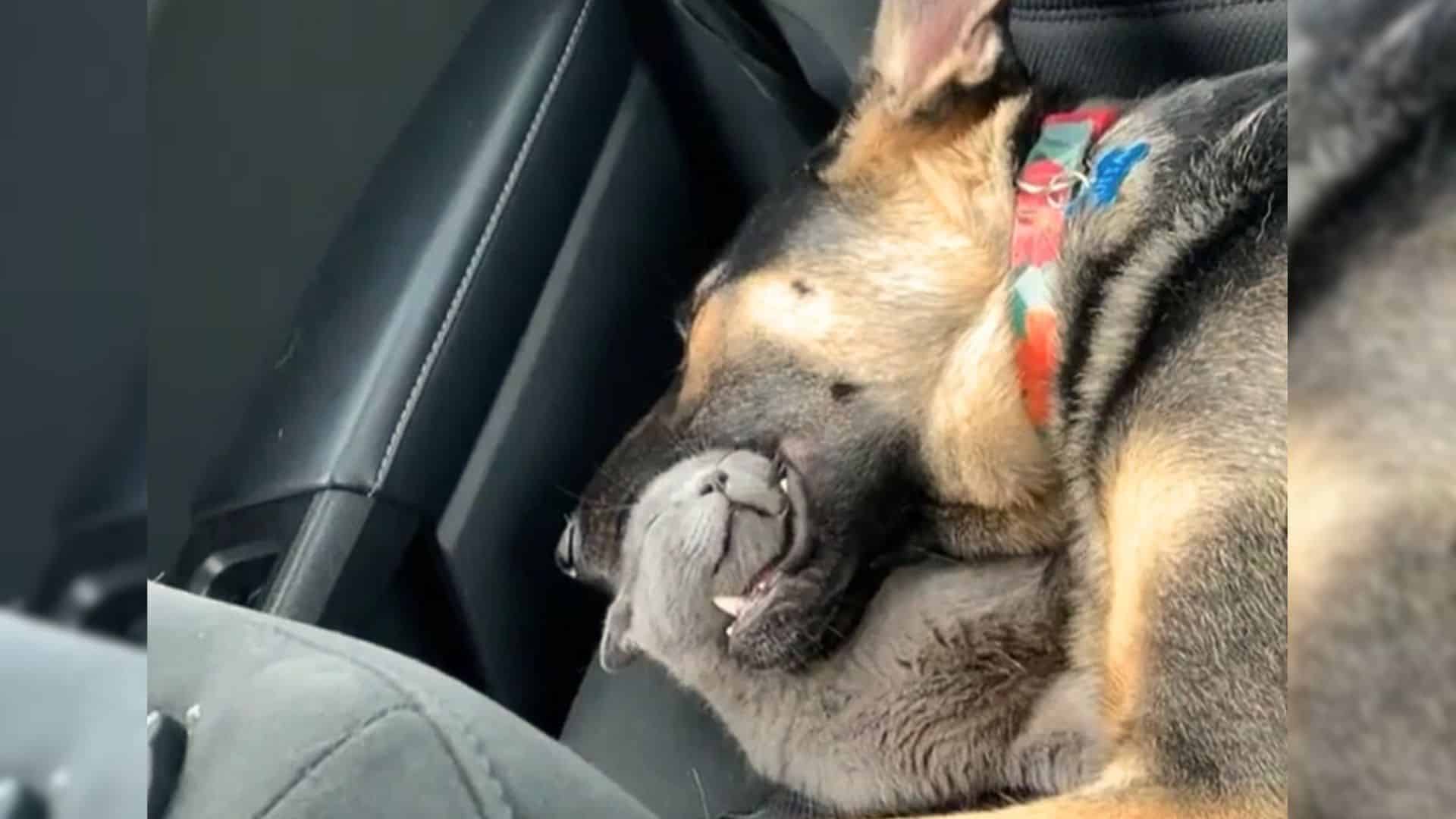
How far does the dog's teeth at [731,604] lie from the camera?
1360 millimetres

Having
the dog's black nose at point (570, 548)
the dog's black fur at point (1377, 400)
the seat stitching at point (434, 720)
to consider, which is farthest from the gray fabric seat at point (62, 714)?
the dog's black nose at point (570, 548)

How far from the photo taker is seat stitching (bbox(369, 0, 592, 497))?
1.58 metres

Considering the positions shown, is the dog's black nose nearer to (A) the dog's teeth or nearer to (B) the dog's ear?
(A) the dog's teeth

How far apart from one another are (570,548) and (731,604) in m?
0.27

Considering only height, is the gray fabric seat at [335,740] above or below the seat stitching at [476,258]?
below

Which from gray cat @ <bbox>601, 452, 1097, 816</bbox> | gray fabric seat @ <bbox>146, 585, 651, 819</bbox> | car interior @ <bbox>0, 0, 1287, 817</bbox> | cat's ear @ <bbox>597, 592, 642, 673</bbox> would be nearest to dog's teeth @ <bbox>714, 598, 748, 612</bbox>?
gray cat @ <bbox>601, 452, 1097, 816</bbox>

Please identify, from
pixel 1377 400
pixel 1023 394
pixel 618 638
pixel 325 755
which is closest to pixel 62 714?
pixel 1377 400

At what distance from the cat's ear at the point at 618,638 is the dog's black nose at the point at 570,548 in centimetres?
8

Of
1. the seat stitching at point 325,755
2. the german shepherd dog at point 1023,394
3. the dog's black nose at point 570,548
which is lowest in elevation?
the seat stitching at point 325,755

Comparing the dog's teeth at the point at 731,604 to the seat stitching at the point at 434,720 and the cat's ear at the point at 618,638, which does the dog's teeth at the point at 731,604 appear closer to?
the cat's ear at the point at 618,638

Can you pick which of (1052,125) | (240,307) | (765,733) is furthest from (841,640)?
(240,307)

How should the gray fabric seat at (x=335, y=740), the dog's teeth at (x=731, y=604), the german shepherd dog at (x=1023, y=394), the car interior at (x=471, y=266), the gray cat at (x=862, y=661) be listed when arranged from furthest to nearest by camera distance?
the car interior at (x=471, y=266)
the dog's teeth at (x=731, y=604)
the gray cat at (x=862, y=661)
the german shepherd dog at (x=1023, y=394)
the gray fabric seat at (x=335, y=740)

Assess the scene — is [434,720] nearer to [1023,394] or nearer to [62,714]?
[62,714]

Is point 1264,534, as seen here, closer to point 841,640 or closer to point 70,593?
point 841,640
